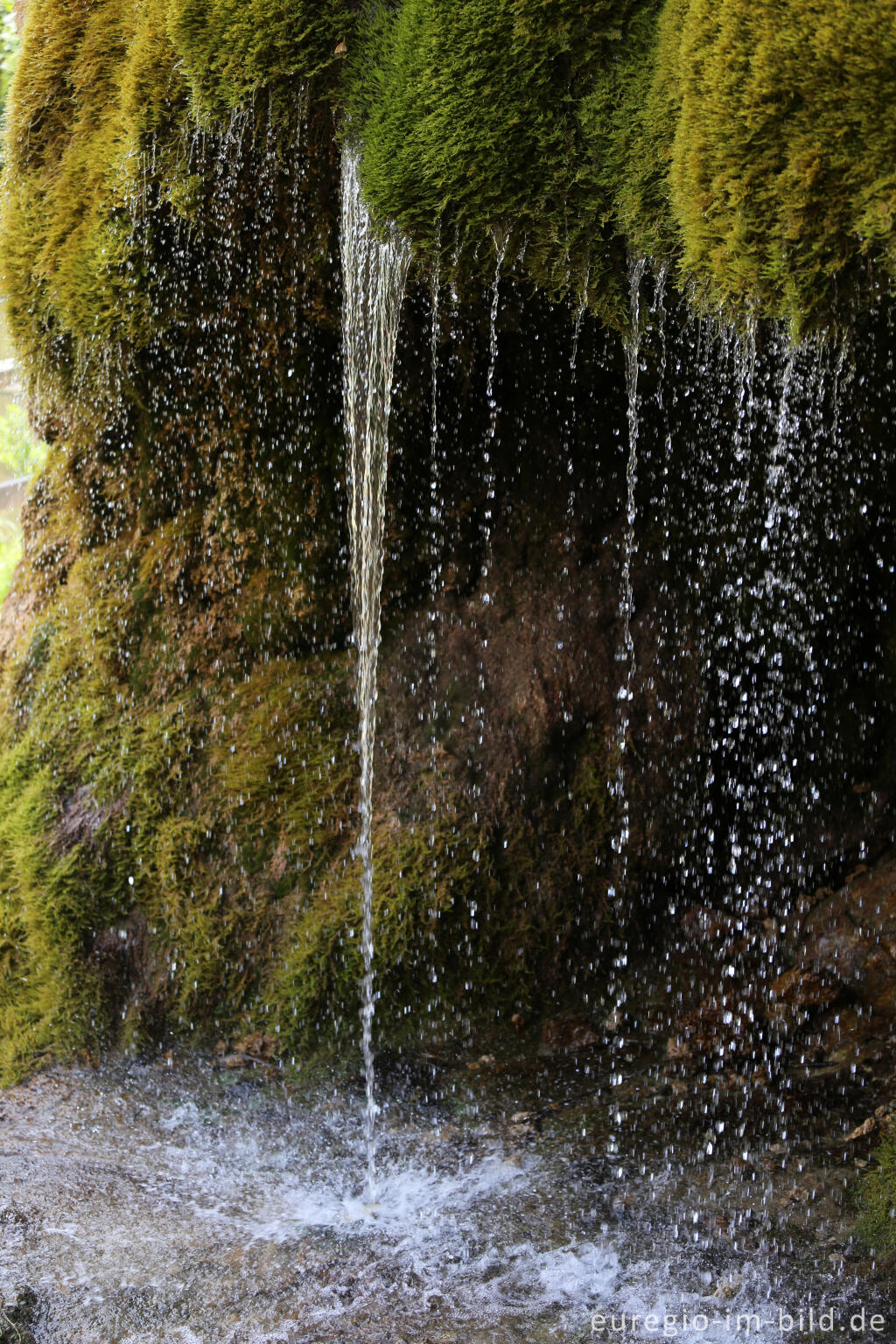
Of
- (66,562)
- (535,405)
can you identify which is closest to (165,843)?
(66,562)

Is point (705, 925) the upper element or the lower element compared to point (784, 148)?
lower

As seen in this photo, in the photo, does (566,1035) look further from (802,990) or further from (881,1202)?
(881,1202)

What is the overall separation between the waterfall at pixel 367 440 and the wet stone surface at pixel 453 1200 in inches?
10.1

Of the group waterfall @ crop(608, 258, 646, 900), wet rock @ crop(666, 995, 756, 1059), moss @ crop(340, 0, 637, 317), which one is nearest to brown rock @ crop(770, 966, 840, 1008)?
wet rock @ crop(666, 995, 756, 1059)

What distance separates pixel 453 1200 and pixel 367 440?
8.55ft

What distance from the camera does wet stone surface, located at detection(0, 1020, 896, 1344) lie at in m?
2.79

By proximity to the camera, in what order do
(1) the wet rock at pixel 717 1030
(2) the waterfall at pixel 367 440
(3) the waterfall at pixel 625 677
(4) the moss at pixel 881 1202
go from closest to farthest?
(4) the moss at pixel 881 1202
(2) the waterfall at pixel 367 440
(1) the wet rock at pixel 717 1030
(3) the waterfall at pixel 625 677

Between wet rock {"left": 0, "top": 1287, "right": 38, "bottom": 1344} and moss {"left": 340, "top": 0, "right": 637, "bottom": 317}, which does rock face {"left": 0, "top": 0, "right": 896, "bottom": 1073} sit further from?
wet rock {"left": 0, "top": 1287, "right": 38, "bottom": 1344}

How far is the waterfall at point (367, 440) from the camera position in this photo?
11.1 feet

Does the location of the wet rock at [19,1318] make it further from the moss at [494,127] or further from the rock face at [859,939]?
the moss at [494,127]

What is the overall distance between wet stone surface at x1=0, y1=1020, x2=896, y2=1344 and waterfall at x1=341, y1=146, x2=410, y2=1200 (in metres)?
0.26

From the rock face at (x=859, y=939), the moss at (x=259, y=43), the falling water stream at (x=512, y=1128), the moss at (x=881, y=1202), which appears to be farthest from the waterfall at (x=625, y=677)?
the moss at (x=259, y=43)

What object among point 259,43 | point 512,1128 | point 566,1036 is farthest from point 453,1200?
point 259,43

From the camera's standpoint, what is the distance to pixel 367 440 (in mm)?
4027
